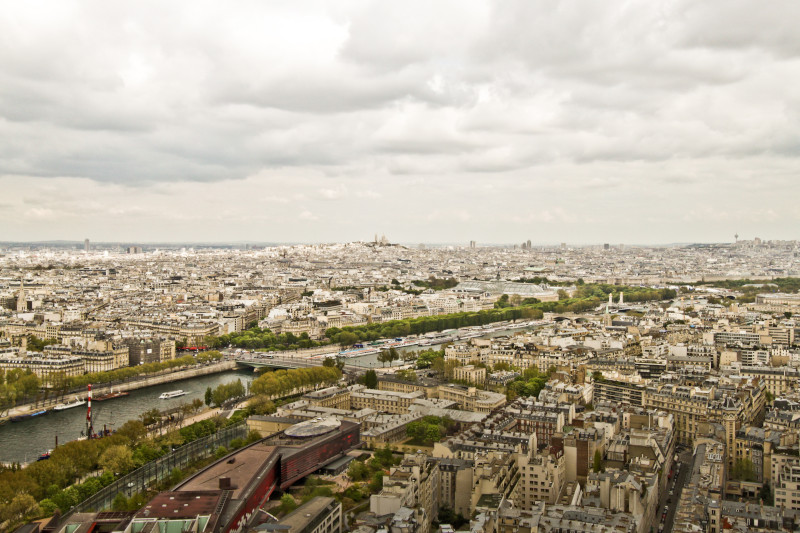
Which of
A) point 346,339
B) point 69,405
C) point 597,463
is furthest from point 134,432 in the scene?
point 346,339

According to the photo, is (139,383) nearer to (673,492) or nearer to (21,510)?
(21,510)

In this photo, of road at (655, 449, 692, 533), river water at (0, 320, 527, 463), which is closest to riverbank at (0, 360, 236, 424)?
river water at (0, 320, 527, 463)

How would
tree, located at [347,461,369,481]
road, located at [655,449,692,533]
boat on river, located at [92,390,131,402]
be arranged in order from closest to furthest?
1. road, located at [655,449,692,533]
2. tree, located at [347,461,369,481]
3. boat on river, located at [92,390,131,402]

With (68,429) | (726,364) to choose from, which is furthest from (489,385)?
(68,429)

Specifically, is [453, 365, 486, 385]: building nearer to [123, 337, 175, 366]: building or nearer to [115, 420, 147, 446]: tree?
[115, 420, 147, 446]: tree

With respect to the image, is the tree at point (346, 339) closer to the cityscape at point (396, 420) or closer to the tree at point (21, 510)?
the cityscape at point (396, 420)
